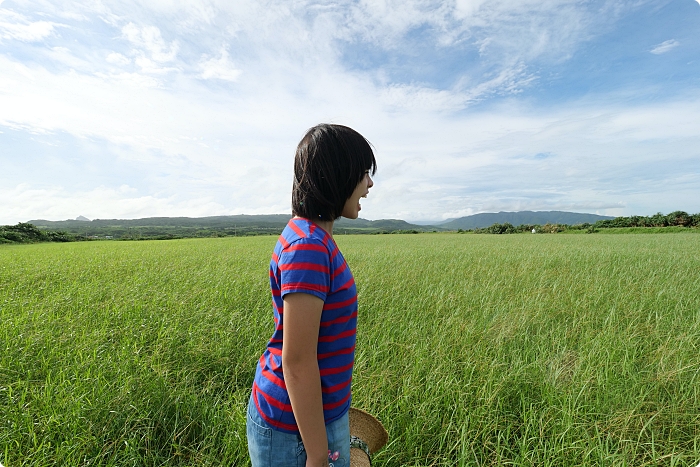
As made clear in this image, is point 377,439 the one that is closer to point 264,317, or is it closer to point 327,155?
point 327,155

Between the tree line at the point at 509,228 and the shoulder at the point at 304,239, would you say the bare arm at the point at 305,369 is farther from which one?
the tree line at the point at 509,228

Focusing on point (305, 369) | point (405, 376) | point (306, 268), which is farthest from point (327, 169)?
point (405, 376)

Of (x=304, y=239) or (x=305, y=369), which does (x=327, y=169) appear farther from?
(x=305, y=369)

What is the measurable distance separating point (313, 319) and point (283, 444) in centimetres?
46

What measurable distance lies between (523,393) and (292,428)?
2290 mm

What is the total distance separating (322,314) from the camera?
104 cm

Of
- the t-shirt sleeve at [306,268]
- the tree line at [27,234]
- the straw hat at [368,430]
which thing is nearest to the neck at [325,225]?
the t-shirt sleeve at [306,268]

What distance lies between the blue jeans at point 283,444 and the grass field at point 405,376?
3.89 ft

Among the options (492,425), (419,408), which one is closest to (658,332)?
(492,425)

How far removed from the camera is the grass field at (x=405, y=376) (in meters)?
2.21

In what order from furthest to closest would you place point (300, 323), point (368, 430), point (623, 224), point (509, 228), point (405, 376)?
1. point (509, 228)
2. point (623, 224)
3. point (405, 376)
4. point (368, 430)
5. point (300, 323)

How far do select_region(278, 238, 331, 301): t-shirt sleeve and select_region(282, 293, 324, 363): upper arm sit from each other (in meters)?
0.02

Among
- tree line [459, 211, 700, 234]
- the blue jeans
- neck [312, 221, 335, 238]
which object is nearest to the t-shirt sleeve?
neck [312, 221, 335, 238]

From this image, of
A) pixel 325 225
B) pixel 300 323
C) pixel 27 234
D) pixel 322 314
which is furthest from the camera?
pixel 27 234
